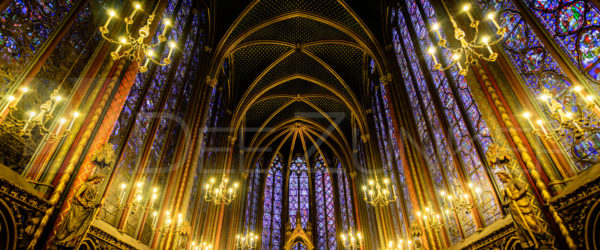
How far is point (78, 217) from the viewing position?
5152 mm

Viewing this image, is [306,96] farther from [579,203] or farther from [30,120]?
[30,120]

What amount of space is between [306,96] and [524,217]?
1718 cm

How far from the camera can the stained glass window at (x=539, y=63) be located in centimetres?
502

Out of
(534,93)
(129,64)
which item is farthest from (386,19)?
(129,64)

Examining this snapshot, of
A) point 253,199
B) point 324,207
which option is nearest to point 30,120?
point 253,199

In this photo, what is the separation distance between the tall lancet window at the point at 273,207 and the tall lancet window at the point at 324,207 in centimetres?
309

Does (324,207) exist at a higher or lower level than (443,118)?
higher

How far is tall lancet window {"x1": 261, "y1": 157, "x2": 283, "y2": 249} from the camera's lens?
870 inches

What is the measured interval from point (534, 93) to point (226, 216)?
645 inches

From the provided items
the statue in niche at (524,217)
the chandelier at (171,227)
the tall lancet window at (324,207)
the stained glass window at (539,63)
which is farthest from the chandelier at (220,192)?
the tall lancet window at (324,207)

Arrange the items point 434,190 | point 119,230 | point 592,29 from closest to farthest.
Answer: point 592,29
point 119,230
point 434,190

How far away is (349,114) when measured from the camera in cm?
2233

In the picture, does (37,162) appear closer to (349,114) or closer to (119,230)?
(119,230)

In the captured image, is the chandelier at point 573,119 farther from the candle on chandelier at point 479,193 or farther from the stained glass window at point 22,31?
the stained glass window at point 22,31
